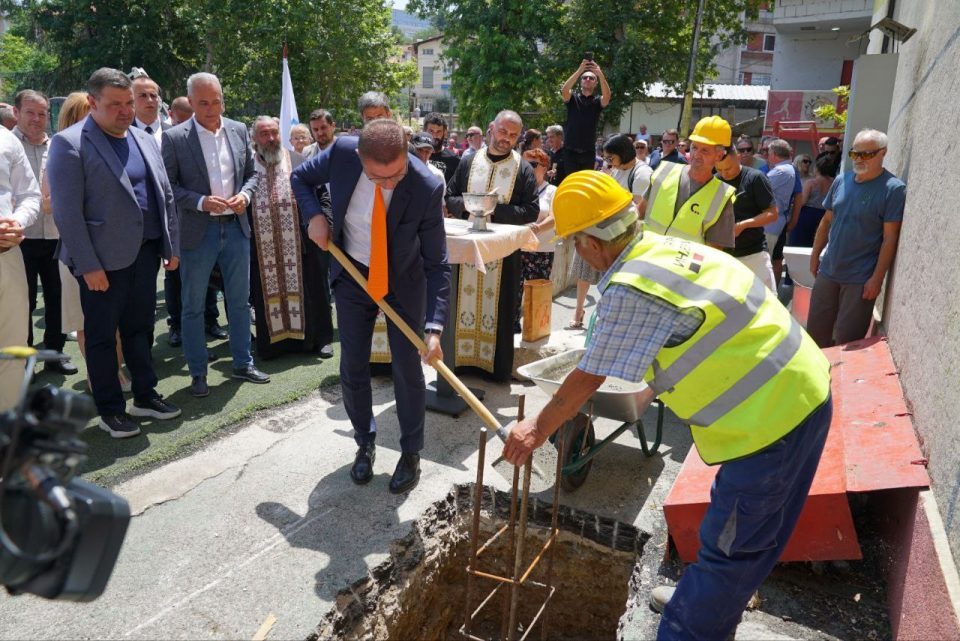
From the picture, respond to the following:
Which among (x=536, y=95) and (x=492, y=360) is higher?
(x=536, y=95)

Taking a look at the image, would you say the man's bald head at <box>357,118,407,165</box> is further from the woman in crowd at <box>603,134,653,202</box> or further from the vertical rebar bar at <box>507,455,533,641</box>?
the woman in crowd at <box>603,134,653,202</box>

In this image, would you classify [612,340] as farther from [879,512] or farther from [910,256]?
[910,256]

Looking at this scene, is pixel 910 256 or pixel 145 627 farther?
pixel 910 256

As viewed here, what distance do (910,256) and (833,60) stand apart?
81.2 ft

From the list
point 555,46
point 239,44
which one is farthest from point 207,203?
point 239,44

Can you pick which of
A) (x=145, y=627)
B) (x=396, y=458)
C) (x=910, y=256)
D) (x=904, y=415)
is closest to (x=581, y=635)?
(x=396, y=458)

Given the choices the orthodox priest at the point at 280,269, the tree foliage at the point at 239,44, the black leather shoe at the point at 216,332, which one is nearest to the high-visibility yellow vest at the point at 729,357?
the orthodox priest at the point at 280,269

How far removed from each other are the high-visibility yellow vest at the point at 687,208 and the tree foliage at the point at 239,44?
74.2ft

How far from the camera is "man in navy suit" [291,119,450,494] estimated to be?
11.9ft

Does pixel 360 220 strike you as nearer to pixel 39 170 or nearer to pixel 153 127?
pixel 153 127

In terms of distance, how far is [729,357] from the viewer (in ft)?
7.28

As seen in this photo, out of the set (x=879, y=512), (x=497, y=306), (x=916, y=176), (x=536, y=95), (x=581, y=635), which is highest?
(x=536, y=95)

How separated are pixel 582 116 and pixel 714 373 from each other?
19.6 feet

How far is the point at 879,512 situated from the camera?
11.3 feet
